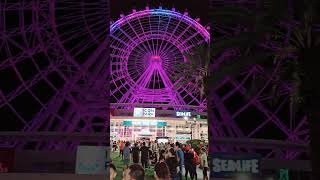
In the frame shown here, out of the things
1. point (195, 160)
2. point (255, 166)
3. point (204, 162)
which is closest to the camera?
point (195, 160)

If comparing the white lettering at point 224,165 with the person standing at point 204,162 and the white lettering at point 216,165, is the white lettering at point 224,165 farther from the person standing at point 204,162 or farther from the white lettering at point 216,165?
the person standing at point 204,162

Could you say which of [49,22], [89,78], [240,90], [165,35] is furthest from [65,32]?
[240,90]

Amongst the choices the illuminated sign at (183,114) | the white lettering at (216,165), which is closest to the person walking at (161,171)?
the illuminated sign at (183,114)

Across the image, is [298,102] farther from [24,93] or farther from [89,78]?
[24,93]

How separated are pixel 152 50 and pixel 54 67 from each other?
6804mm

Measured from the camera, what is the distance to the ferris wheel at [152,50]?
75.2ft

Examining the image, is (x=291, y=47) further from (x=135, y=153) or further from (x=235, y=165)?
(x=235, y=165)

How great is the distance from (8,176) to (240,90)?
1438 centimetres

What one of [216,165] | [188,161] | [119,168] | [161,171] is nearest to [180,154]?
[188,161]

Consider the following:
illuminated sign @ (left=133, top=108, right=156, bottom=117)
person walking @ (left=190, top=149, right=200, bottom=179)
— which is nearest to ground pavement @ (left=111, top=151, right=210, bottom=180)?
person walking @ (left=190, top=149, right=200, bottom=179)

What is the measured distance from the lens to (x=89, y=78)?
26750mm

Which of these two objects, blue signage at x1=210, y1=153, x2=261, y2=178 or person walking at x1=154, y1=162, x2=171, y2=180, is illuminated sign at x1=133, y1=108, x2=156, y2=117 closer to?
person walking at x1=154, y1=162, x2=171, y2=180

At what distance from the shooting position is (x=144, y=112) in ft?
64.6

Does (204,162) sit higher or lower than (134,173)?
higher
